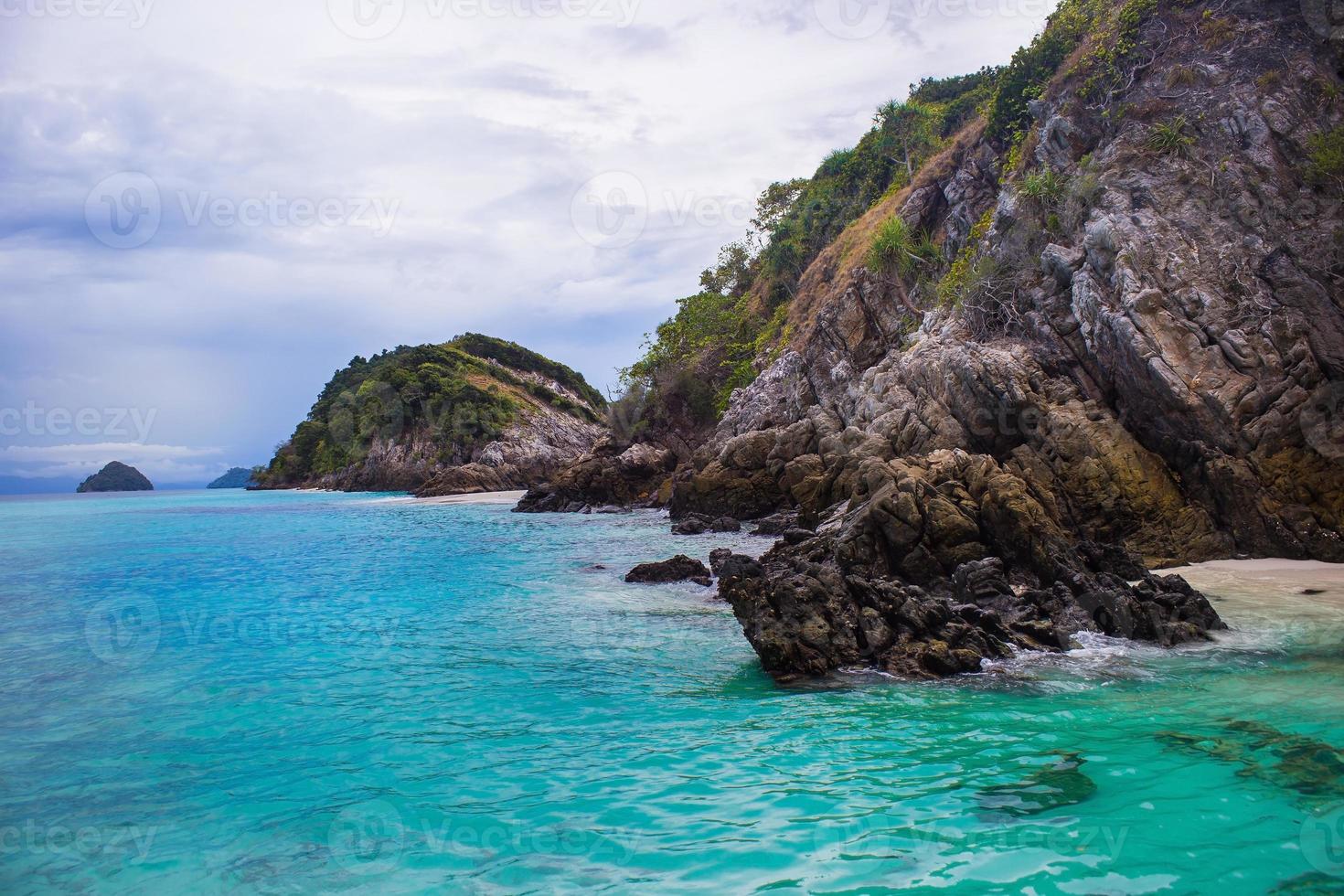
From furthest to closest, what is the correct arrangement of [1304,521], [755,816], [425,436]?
[425,436]
[1304,521]
[755,816]

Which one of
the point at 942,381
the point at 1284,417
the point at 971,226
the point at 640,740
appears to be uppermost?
the point at 971,226

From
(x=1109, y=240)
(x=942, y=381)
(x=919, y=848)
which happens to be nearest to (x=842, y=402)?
(x=942, y=381)

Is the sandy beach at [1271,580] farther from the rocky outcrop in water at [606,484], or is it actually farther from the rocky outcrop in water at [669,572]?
the rocky outcrop in water at [606,484]

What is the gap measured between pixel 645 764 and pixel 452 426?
88.7 meters

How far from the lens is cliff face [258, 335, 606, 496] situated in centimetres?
8581

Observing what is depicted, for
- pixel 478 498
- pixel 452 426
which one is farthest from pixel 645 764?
pixel 452 426

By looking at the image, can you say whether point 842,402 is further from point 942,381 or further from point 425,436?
point 425,436

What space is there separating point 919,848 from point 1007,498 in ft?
35.3

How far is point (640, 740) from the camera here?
8852mm

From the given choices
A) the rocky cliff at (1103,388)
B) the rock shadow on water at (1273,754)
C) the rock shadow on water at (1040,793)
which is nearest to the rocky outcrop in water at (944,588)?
the rocky cliff at (1103,388)

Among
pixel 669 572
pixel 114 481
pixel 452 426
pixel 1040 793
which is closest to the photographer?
pixel 1040 793

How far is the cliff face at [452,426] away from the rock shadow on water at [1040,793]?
71.4 metres

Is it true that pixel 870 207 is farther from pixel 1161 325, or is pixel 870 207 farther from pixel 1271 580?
pixel 1271 580

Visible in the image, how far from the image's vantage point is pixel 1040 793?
6.88 metres
